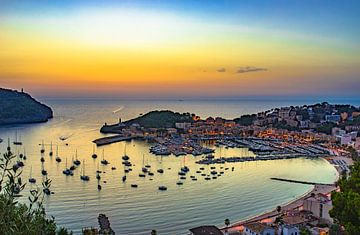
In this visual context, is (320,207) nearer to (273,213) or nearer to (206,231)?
(273,213)

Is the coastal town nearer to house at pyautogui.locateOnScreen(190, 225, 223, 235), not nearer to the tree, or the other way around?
house at pyautogui.locateOnScreen(190, 225, 223, 235)

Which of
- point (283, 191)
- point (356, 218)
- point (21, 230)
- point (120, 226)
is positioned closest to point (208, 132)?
point (283, 191)

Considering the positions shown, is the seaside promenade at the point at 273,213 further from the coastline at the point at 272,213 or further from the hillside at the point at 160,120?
the hillside at the point at 160,120

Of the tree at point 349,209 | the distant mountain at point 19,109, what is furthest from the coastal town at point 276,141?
the distant mountain at point 19,109

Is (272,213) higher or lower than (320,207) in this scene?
lower

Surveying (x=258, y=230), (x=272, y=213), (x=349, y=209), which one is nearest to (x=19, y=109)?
(x=272, y=213)
